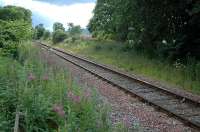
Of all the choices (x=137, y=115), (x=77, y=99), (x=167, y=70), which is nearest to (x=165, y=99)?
(x=137, y=115)

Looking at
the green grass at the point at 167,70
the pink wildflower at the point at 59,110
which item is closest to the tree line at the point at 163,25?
the green grass at the point at 167,70

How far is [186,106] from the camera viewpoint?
490 inches

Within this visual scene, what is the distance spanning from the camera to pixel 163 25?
84.3 ft

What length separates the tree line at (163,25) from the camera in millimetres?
23538

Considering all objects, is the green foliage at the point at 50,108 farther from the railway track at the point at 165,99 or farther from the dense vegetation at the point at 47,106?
the railway track at the point at 165,99

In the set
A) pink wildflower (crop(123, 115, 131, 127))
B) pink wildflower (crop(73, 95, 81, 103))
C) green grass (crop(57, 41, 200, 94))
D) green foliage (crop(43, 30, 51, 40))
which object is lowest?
green foliage (crop(43, 30, 51, 40))

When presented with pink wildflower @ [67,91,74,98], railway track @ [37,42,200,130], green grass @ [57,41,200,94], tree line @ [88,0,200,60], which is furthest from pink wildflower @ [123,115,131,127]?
tree line @ [88,0,200,60]

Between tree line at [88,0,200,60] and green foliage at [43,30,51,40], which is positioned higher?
tree line at [88,0,200,60]

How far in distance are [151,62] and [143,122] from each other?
535 inches

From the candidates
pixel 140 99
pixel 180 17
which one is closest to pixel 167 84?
pixel 140 99

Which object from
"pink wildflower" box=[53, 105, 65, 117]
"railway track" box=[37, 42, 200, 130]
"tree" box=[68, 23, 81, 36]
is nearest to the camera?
"pink wildflower" box=[53, 105, 65, 117]

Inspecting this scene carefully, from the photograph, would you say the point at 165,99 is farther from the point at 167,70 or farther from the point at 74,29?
the point at 74,29

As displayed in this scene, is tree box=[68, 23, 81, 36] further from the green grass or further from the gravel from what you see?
the gravel

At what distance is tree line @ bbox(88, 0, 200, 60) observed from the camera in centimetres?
2354
